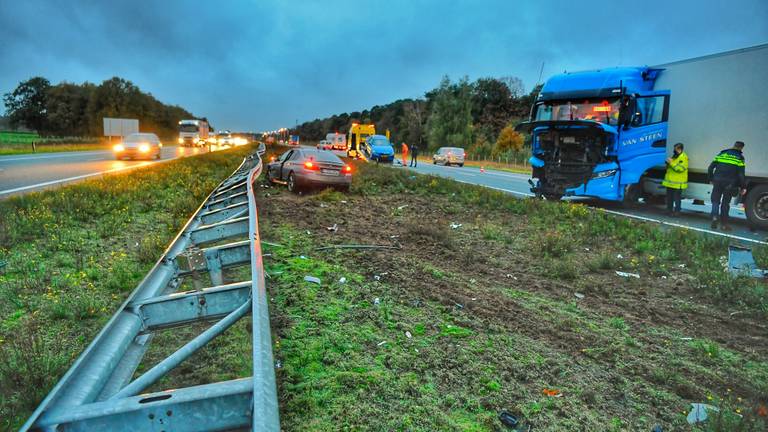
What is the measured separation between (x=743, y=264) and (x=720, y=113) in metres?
6.33

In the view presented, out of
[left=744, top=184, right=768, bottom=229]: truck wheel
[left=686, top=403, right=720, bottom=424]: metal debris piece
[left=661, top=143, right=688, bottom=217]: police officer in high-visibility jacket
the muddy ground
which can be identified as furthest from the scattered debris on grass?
[left=661, top=143, right=688, bottom=217]: police officer in high-visibility jacket

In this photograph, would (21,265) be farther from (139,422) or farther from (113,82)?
(113,82)

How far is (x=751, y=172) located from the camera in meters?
10.1

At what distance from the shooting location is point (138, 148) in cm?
2481

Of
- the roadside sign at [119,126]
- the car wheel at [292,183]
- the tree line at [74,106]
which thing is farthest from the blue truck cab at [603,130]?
the tree line at [74,106]

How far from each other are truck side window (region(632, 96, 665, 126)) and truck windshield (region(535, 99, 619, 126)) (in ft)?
1.98

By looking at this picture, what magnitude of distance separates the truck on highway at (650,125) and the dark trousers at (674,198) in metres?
0.35

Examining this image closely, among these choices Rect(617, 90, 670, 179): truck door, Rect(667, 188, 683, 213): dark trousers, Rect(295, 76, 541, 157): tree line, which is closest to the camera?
Rect(667, 188, 683, 213): dark trousers

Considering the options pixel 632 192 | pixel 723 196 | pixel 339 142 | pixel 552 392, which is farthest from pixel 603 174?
pixel 339 142

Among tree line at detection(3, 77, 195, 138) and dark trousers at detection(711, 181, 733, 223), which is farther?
tree line at detection(3, 77, 195, 138)

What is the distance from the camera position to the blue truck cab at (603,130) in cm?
1158

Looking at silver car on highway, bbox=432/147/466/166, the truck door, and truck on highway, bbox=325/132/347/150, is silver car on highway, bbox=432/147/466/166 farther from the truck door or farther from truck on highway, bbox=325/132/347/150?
the truck door

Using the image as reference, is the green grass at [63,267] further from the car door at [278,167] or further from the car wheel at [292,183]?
the car door at [278,167]

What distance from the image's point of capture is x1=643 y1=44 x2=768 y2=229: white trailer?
32.8 feet
